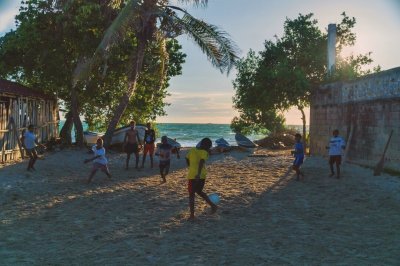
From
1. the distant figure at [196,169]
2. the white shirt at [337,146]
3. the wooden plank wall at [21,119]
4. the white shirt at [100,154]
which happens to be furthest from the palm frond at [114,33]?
the distant figure at [196,169]

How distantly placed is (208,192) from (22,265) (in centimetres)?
632

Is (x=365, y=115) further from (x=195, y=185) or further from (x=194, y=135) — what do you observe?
(x=194, y=135)

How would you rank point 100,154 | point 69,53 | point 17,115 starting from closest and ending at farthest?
point 100,154 < point 17,115 < point 69,53

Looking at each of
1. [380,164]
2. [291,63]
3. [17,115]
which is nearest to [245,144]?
[291,63]

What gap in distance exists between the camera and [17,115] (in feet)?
64.8

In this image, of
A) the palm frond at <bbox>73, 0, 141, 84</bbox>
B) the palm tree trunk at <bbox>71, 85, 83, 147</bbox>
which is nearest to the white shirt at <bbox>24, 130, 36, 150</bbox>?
the palm frond at <bbox>73, 0, 141, 84</bbox>

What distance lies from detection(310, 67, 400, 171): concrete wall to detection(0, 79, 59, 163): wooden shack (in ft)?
45.2

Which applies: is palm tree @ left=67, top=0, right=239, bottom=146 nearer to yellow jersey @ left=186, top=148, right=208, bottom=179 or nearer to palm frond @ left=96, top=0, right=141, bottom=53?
palm frond @ left=96, top=0, right=141, bottom=53

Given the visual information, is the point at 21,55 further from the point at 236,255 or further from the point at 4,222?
the point at 236,255

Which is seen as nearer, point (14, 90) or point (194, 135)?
point (14, 90)

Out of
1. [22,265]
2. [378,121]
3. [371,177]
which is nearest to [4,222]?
[22,265]

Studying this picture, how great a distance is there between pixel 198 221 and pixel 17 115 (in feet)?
46.1

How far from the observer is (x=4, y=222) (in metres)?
8.05

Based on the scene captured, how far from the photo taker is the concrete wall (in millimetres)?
15336
